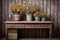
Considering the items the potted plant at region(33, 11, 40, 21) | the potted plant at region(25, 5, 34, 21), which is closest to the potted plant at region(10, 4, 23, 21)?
the potted plant at region(25, 5, 34, 21)

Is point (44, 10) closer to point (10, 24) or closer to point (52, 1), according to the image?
point (52, 1)

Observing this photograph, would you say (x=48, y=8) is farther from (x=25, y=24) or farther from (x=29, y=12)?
(x=25, y=24)

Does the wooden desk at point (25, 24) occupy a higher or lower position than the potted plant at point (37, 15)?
lower

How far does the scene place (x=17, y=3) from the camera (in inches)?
181

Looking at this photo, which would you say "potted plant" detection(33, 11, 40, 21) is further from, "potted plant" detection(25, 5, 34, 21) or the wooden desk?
the wooden desk

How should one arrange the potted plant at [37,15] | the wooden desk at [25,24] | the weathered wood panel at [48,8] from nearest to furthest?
1. the wooden desk at [25,24]
2. the potted plant at [37,15]
3. the weathered wood panel at [48,8]

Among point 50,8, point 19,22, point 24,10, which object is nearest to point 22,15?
point 24,10

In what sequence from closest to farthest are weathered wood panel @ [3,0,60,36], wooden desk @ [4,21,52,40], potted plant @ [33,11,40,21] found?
wooden desk @ [4,21,52,40], potted plant @ [33,11,40,21], weathered wood panel @ [3,0,60,36]

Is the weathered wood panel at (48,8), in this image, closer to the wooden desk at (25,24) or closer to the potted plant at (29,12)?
the potted plant at (29,12)

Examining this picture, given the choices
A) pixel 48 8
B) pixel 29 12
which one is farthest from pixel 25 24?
pixel 48 8

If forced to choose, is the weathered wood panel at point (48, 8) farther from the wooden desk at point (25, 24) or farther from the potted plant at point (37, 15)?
the wooden desk at point (25, 24)

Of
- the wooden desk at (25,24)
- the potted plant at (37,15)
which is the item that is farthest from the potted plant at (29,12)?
the wooden desk at (25,24)

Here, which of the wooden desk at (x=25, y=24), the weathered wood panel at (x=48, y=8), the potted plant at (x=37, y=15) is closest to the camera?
the wooden desk at (x=25, y=24)

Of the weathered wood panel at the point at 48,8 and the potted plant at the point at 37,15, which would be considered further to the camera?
the weathered wood panel at the point at 48,8
